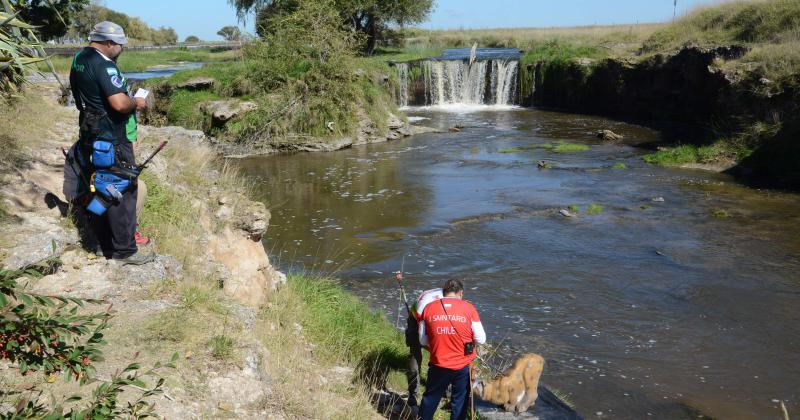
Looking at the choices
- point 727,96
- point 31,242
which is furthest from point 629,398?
point 727,96

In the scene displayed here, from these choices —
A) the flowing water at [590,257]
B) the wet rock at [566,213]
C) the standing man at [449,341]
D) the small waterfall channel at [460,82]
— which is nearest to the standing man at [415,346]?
the standing man at [449,341]

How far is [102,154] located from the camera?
566 cm

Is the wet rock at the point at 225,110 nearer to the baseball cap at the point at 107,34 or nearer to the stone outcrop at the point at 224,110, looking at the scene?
the stone outcrop at the point at 224,110

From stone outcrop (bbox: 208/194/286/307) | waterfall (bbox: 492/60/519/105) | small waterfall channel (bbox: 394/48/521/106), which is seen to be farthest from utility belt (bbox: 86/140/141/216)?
waterfall (bbox: 492/60/519/105)

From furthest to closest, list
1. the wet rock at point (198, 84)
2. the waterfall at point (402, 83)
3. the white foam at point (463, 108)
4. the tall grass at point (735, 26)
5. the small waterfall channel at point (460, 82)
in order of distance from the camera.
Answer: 1. the small waterfall channel at point (460, 82)
2. the waterfall at point (402, 83)
3. the white foam at point (463, 108)
4. the wet rock at point (198, 84)
5. the tall grass at point (735, 26)

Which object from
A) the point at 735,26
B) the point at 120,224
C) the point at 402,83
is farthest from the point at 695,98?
the point at 120,224

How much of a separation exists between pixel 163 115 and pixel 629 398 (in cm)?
2151

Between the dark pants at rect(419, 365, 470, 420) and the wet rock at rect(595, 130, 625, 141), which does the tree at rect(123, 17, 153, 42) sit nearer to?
the wet rock at rect(595, 130, 625, 141)

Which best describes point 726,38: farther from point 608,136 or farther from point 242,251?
point 242,251

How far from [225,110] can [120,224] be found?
1887 cm

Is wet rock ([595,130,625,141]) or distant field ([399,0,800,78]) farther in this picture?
wet rock ([595,130,625,141])

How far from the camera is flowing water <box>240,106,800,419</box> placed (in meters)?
7.78

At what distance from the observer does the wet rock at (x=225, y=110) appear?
78.1ft

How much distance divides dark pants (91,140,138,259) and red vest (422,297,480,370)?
2.74 meters
